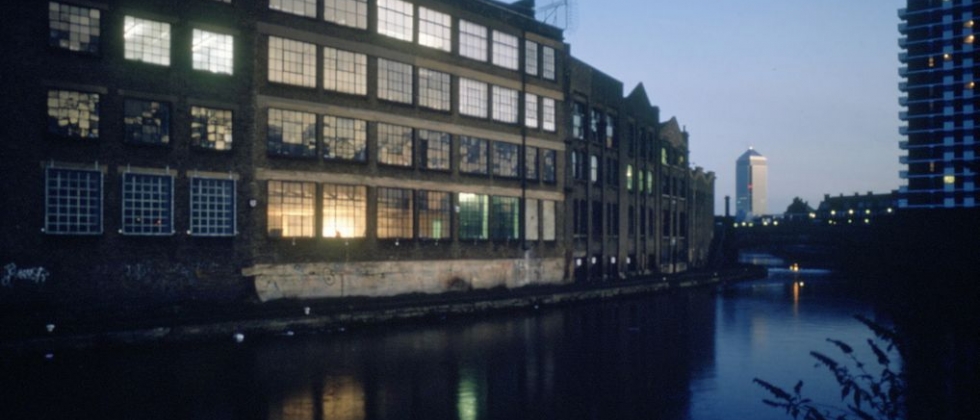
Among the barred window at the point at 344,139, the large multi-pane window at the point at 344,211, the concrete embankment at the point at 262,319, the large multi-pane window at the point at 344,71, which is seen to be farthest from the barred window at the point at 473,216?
the large multi-pane window at the point at 344,71

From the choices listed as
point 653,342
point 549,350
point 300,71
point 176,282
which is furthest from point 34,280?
point 653,342

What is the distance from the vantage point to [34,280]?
22953 millimetres

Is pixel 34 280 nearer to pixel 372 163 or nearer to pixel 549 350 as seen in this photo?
pixel 372 163

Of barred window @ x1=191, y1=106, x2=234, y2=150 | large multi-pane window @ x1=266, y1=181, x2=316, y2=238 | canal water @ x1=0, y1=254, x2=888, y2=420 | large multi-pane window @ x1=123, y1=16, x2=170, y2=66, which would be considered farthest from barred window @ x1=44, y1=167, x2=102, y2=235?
canal water @ x1=0, y1=254, x2=888, y2=420

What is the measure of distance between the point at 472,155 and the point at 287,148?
1117 centimetres

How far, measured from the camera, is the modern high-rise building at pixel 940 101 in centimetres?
9938

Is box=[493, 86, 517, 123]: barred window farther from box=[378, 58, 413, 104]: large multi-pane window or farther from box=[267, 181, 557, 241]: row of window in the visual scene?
box=[378, 58, 413, 104]: large multi-pane window

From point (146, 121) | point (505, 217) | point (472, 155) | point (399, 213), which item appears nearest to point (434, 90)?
point (472, 155)

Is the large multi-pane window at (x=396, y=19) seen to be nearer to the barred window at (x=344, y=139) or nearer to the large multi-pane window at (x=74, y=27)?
the barred window at (x=344, y=139)

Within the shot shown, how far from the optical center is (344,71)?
31500 millimetres

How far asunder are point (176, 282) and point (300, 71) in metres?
9.56

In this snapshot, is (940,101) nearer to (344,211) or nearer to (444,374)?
(344,211)

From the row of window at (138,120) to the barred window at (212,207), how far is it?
4.44 ft

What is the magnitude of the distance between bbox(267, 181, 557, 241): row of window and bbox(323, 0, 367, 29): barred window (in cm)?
689
